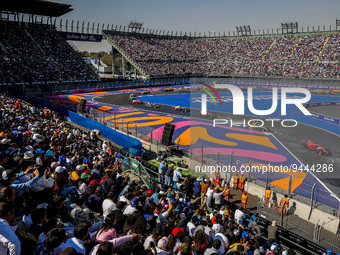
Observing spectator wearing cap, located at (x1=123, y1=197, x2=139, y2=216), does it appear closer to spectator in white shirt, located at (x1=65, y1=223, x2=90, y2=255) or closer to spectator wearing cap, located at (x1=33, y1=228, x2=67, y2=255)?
spectator in white shirt, located at (x1=65, y1=223, x2=90, y2=255)

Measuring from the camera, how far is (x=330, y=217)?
11.8 m

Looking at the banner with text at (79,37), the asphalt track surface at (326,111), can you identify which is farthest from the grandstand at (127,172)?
the asphalt track surface at (326,111)

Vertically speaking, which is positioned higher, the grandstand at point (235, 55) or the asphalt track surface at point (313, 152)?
the grandstand at point (235, 55)

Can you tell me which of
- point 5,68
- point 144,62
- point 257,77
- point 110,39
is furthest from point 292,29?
point 5,68

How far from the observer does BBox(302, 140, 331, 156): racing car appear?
17359 millimetres

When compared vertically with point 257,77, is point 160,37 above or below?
above

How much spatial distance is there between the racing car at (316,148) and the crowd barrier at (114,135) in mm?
11372

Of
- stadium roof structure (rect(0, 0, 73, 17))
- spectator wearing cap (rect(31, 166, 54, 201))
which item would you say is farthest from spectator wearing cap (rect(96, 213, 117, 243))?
stadium roof structure (rect(0, 0, 73, 17))

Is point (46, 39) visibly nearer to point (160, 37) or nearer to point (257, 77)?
point (160, 37)

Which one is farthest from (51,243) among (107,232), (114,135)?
(114,135)

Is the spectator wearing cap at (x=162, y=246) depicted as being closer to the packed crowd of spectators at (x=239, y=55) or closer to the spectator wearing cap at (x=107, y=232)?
the spectator wearing cap at (x=107, y=232)

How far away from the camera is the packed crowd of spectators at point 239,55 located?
71375 mm

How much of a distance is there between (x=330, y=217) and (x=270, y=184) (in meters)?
3.64

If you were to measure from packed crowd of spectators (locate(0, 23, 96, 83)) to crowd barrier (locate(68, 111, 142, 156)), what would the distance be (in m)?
29.1
